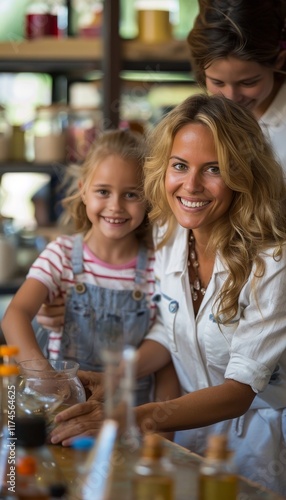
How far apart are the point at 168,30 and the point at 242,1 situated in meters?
1.87

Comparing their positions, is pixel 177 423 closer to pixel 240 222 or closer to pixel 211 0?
pixel 240 222

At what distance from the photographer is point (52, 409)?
4.95 ft

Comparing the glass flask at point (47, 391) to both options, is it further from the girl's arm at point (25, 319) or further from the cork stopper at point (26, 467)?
the cork stopper at point (26, 467)

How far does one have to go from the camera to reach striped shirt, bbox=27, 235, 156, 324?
6.98 feet

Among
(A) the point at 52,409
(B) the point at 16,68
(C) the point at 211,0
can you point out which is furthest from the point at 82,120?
(A) the point at 52,409

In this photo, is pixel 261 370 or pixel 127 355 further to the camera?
pixel 261 370

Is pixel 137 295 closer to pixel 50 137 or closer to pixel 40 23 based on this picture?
pixel 50 137

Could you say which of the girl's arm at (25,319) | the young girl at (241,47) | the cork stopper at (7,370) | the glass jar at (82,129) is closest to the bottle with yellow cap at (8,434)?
the cork stopper at (7,370)

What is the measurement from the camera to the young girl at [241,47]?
2.03 m

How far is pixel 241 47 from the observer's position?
2016mm

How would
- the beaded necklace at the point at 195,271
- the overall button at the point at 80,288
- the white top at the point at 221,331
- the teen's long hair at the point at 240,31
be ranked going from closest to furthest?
the white top at the point at 221,331
the beaded necklace at the point at 195,271
the teen's long hair at the point at 240,31
the overall button at the point at 80,288

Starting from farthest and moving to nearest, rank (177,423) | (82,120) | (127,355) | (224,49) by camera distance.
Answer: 1. (82,120)
2. (224,49)
3. (177,423)
4. (127,355)

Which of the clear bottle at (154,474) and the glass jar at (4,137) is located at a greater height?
the clear bottle at (154,474)

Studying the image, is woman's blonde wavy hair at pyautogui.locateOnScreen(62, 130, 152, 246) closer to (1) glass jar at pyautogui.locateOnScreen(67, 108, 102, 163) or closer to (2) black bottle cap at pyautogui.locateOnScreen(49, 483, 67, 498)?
(2) black bottle cap at pyautogui.locateOnScreen(49, 483, 67, 498)
